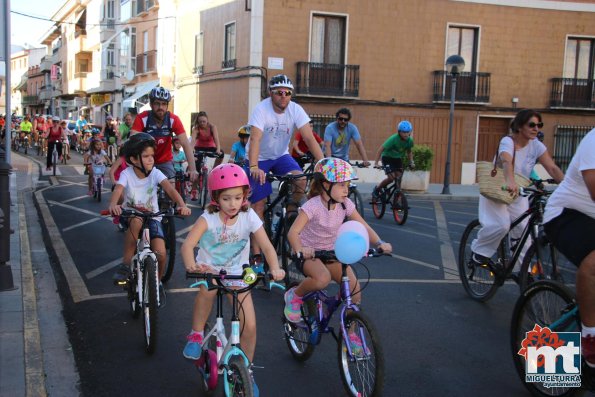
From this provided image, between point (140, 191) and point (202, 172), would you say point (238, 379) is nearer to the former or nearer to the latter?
point (140, 191)

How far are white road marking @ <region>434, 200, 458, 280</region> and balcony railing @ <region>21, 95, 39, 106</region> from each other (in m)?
72.0

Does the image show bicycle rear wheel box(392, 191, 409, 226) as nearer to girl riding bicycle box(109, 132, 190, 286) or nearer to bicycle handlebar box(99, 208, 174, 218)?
girl riding bicycle box(109, 132, 190, 286)

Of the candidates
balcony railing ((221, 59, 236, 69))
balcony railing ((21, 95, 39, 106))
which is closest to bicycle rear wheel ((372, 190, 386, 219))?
balcony railing ((221, 59, 236, 69))

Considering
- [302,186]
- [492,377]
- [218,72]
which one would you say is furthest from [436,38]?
[492,377]

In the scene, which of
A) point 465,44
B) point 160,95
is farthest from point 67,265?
point 465,44

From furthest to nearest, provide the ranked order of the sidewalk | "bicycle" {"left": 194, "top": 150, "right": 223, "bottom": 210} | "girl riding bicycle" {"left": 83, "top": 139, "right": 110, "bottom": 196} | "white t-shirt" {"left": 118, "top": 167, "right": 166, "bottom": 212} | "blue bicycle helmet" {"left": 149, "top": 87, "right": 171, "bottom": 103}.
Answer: "girl riding bicycle" {"left": 83, "top": 139, "right": 110, "bottom": 196} → "bicycle" {"left": 194, "top": 150, "right": 223, "bottom": 210} → "blue bicycle helmet" {"left": 149, "top": 87, "right": 171, "bottom": 103} → "white t-shirt" {"left": 118, "top": 167, "right": 166, "bottom": 212} → the sidewalk

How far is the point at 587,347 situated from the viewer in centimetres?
370

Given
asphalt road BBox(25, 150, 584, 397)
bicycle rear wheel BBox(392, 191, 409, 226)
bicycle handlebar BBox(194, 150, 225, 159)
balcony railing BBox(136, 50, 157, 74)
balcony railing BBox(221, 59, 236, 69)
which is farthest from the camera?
balcony railing BBox(136, 50, 157, 74)

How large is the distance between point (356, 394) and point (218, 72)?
21.0 metres

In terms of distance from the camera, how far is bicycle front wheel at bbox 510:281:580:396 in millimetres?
3891

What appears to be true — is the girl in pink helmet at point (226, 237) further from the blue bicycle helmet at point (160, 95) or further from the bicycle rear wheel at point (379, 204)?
the bicycle rear wheel at point (379, 204)

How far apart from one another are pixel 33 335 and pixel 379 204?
8094mm

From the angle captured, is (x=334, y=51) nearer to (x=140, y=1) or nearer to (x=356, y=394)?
(x=140, y=1)

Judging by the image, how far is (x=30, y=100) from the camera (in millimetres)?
78938
